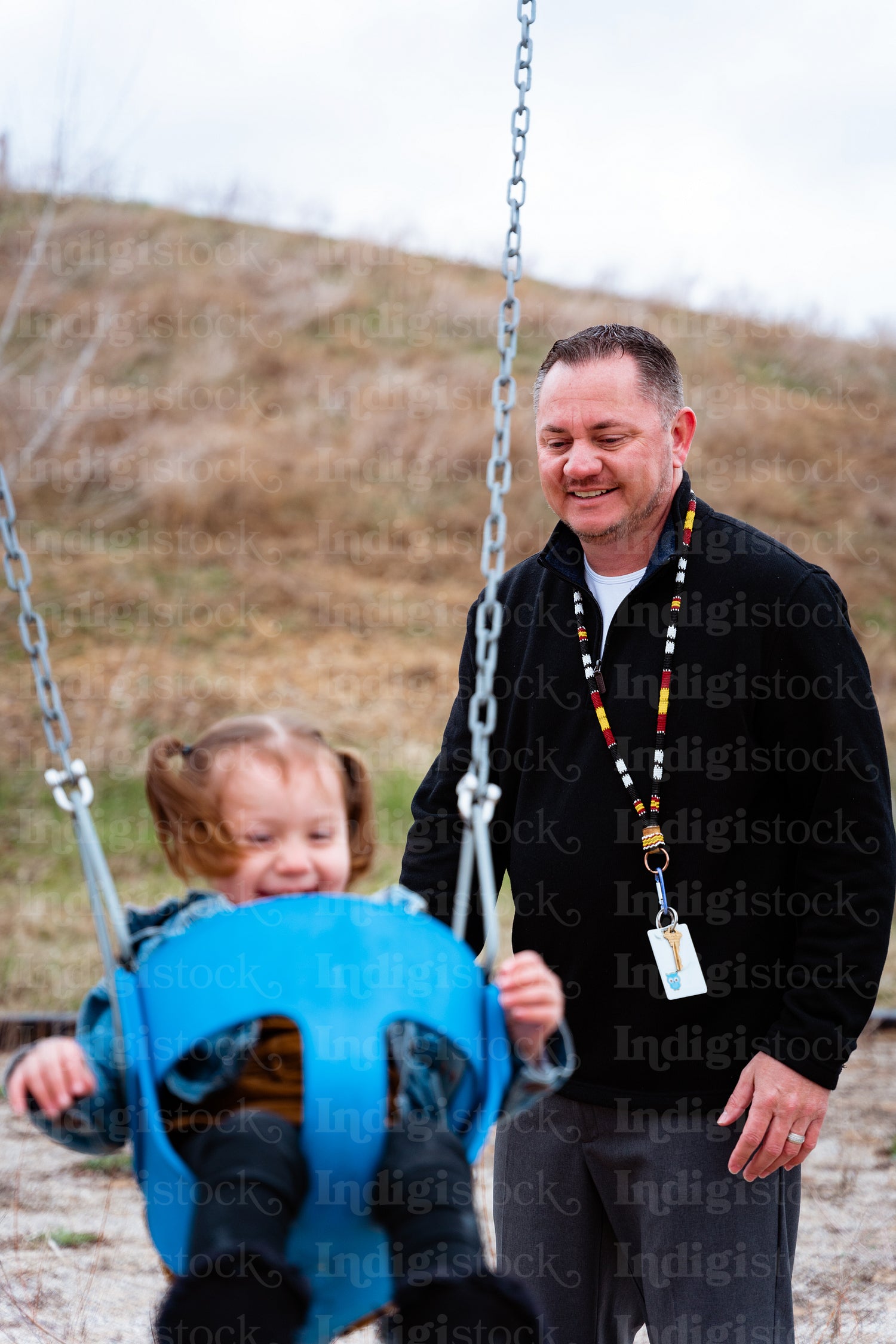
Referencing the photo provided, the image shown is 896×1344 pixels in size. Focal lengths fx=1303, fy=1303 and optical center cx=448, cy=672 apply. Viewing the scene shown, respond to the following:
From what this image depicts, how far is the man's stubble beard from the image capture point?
2.33 meters

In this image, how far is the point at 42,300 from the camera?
42.8ft

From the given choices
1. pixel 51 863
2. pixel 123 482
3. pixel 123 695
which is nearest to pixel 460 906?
pixel 51 863

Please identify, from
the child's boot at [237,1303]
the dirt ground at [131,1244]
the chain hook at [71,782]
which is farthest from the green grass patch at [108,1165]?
the child's boot at [237,1303]

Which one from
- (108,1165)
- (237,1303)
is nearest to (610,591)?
(237,1303)

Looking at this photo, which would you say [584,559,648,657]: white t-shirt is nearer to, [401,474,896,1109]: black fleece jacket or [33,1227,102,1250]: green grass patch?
[401,474,896,1109]: black fleece jacket

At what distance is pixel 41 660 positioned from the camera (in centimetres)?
189

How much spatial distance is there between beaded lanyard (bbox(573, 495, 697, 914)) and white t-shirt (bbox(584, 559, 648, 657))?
0.19ft

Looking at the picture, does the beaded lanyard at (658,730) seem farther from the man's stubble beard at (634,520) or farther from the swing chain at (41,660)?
the swing chain at (41,660)

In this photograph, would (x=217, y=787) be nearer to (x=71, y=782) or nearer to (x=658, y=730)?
(x=71, y=782)

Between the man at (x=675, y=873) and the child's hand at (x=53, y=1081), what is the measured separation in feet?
3.05

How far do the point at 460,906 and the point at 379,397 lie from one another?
14677 mm

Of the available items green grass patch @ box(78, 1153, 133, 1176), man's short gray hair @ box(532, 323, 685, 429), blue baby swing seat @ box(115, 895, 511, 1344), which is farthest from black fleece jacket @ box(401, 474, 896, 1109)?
green grass patch @ box(78, 1153, 133, 1176)

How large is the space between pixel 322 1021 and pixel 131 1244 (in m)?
2.80

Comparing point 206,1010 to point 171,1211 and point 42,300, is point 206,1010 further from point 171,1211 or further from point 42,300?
point 42,300
